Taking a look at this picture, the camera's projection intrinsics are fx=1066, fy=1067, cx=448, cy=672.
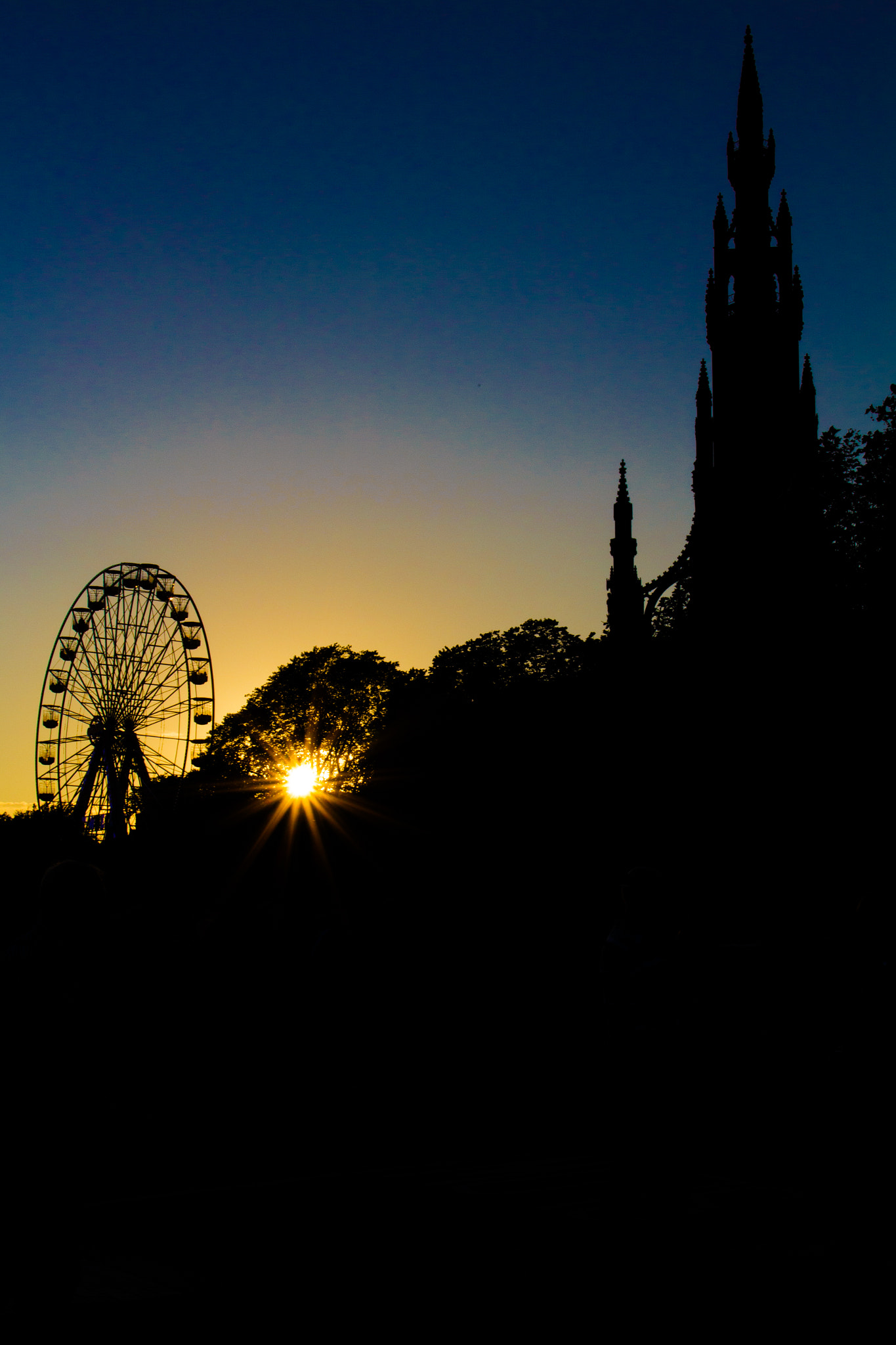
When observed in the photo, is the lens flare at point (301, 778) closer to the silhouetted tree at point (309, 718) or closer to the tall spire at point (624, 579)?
the silhouetted tree at point (309, 718)

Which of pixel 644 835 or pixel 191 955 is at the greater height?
pixel 644 835

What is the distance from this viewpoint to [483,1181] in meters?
5.92

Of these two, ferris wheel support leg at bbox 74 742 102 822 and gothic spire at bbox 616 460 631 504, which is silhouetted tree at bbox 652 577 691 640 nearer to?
gothic spire at bbox 616 460 631 504

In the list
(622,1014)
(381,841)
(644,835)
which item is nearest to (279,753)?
(381,841)

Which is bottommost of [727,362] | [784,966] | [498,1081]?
[498,1081]

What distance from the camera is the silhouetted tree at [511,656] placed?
5700 centimetres

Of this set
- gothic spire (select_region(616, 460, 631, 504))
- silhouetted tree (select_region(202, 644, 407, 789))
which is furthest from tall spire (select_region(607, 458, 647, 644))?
silhouetted tree (select_region(202, 644, 407, 789))

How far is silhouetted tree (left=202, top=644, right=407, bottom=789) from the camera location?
5938 cm

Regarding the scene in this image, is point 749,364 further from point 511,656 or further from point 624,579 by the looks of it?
point 511,656

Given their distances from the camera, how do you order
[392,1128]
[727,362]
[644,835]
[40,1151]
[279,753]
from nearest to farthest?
[40,1151], [392,1128], [644,835], [727,362], [279,753]

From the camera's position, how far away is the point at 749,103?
4931 centimetres

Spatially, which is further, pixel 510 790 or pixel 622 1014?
pixel 510 790

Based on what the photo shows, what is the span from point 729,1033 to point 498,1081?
2241 mm

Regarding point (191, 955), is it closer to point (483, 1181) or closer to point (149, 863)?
point (483, 1181)
